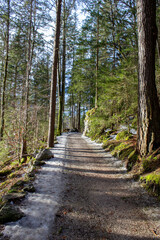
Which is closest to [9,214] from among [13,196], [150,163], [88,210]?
[13,196]

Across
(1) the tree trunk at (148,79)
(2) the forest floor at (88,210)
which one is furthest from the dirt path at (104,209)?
(1) the tree trunk at (148,79)

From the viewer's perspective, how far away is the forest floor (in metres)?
1.92

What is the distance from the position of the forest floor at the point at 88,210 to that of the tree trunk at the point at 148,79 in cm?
146

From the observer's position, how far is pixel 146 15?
4055 millimetres

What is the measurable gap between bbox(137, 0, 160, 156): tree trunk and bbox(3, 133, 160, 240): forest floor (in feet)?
4.80

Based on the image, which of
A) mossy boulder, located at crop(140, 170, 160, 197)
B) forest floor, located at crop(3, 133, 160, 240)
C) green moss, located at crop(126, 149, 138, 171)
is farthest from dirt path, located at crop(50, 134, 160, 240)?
green moss, located at crop(126, 149, 138, 171)

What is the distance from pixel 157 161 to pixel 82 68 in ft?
40.9

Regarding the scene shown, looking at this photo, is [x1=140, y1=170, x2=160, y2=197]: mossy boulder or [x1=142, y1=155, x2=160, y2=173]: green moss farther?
[x1=142, y1=155, x2=160, y2=173]: green moss

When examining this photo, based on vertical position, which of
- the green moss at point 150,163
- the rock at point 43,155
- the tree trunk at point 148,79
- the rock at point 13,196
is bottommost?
the rock at point 13,196

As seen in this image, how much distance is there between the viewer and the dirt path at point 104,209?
1.97 meters

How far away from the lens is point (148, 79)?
13.3 ft

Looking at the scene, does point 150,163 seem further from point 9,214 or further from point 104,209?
point 9,214

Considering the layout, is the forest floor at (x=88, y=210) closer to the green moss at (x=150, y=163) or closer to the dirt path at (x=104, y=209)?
the dirt path at (x=104, y=209)

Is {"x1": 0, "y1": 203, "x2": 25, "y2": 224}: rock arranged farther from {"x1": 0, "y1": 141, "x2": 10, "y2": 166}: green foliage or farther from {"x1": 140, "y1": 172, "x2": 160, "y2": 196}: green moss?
{"x1": 0, "y1": 141, "x2": 10, "y2": 166}: green foliage
